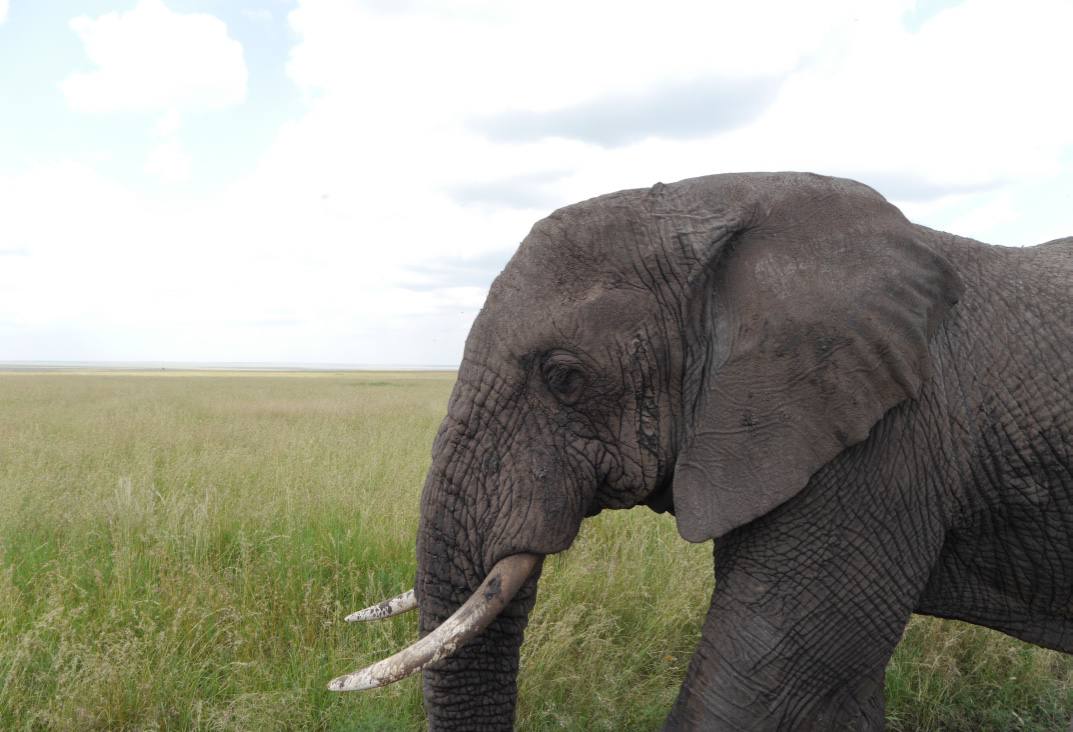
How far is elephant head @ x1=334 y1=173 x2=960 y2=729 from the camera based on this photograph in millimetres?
2471

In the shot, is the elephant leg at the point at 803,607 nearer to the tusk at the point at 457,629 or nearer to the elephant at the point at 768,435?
the elephant at the point at 768,435

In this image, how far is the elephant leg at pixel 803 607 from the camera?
2.50 meters

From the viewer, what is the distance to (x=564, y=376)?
2.68 meters

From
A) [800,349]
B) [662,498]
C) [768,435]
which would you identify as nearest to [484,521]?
→ [662,498]

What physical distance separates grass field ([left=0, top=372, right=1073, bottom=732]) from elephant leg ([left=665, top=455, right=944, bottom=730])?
61.9 inches

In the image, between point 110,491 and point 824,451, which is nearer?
point 824,451

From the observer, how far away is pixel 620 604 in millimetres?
5090

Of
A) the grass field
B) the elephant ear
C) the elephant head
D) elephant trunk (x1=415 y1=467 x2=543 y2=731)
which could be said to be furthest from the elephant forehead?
the grass field

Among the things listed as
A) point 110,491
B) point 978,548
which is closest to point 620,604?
point 978,548

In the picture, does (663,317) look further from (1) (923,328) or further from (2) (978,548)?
(2) (978,548)

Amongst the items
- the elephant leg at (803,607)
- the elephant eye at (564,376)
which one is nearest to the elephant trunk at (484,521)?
the elephant eye at (564,376)

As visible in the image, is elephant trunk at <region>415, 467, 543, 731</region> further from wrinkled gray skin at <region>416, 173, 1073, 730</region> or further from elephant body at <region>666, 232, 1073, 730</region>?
elephant body at <region>666, 232, 1073, 730</region>

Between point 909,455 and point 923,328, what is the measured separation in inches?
16.4

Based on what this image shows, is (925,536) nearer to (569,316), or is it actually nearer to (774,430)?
(774,430)
